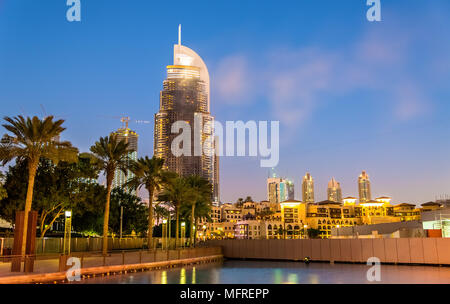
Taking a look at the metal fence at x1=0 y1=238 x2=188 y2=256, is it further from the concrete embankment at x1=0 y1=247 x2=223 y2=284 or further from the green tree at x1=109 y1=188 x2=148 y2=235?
the green tree at x1=109 y1=188 x2=148 y2=235

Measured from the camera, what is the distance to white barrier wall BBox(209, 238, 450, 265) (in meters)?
36.3

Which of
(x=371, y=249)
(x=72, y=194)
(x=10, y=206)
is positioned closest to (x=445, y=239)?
(x=371, y=249)

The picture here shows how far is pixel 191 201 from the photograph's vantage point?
198 feet

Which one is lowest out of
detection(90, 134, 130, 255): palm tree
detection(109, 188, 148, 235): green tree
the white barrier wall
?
the white barrier wall

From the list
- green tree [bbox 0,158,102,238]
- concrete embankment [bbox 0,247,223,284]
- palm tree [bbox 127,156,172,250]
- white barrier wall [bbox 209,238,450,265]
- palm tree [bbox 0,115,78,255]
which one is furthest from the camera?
green tree [bbox 0,158,102,238]

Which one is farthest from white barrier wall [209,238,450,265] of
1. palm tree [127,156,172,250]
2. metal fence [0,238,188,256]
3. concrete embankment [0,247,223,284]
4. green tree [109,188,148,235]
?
green tree [109,188,148,235]

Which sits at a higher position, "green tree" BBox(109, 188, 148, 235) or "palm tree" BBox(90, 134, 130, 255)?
"palm tree" BBox(90, 134, 130, 255)
